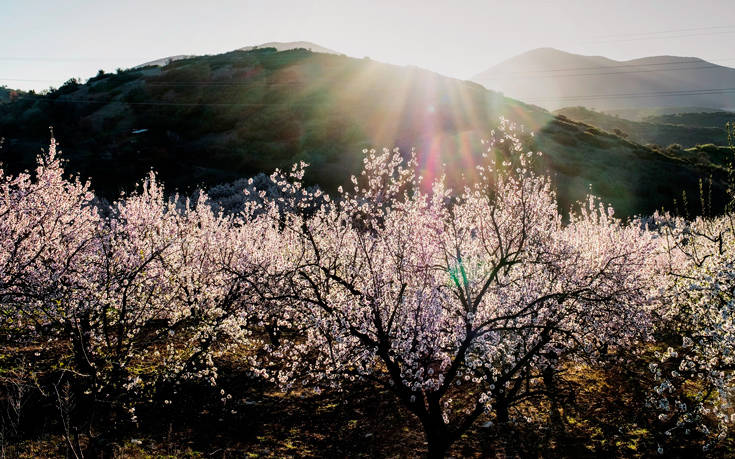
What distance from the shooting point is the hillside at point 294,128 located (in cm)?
6769

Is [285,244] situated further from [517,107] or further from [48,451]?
[517,107]

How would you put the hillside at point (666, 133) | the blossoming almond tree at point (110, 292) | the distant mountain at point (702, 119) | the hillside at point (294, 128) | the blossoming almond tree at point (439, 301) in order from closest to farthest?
the blossoming almond tree at point (439, 301)
the blossoming almond tree at point (110, 292)
the hillside at point (294, 128)
the hillside at point (666, 133)
the distant mountain at point (702, 119)

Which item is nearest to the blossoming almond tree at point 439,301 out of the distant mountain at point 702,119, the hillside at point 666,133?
the hillside at point 666,133

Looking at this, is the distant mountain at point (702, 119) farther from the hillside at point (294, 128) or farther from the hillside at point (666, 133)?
the hillside at point (294, 128)

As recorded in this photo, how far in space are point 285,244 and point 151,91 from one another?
351ft

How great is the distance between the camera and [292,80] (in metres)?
112

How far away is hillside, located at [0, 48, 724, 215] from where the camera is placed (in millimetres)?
67688

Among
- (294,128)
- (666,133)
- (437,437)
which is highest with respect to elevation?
(294,128)

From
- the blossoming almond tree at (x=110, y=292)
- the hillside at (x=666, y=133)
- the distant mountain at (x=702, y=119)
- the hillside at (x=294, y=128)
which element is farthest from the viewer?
the distant mountain at (x=702, y=119)

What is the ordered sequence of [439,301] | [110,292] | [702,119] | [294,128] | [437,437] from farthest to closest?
[702,119] → [294,128] → [110,292] → [439,301] → [437,437]

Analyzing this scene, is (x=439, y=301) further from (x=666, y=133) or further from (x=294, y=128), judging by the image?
(x=666, y=133)

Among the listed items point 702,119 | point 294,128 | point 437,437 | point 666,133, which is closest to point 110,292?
point 437,437

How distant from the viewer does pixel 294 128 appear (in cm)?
8525

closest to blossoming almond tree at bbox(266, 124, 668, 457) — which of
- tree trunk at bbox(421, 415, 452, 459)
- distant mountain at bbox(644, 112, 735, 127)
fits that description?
tree trunk at bbox(421, 415, 452, 459)
